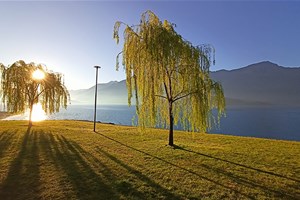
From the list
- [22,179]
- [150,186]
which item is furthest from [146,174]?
[22,179]

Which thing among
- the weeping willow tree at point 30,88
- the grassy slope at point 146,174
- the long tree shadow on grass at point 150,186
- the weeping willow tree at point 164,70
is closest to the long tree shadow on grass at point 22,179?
the grassy slope at point 146,174

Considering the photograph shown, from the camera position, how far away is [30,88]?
23.0 meters

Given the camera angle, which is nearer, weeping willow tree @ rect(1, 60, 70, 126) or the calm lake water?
weeping willow tree @ rect(1, 60, 70, 126)

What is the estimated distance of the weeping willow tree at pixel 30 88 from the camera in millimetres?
21594

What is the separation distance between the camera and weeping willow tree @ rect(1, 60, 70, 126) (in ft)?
70.8

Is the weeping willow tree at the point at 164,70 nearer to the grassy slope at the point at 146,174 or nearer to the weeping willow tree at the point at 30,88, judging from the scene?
the grassy slope at the point at 146,174

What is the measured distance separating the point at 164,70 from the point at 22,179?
878 centimetres

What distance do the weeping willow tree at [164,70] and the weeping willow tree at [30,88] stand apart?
1544 centimetres

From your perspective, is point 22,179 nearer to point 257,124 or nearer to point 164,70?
point 164,70

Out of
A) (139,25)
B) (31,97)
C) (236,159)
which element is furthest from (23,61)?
(236,159)

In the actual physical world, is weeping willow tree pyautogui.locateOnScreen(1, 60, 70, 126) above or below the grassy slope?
above

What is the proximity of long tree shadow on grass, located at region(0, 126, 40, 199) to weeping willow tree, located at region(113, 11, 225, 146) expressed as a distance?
584 centimetres

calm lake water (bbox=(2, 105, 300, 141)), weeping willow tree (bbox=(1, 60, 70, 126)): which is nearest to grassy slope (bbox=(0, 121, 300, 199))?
weeping willow tree (bbox=(1, 60, 70, 126))

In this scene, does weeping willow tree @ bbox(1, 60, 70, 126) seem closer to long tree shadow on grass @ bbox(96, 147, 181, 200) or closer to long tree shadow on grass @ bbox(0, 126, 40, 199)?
long tree shadow on grass @ bbox(0, 126, 40, 199)
